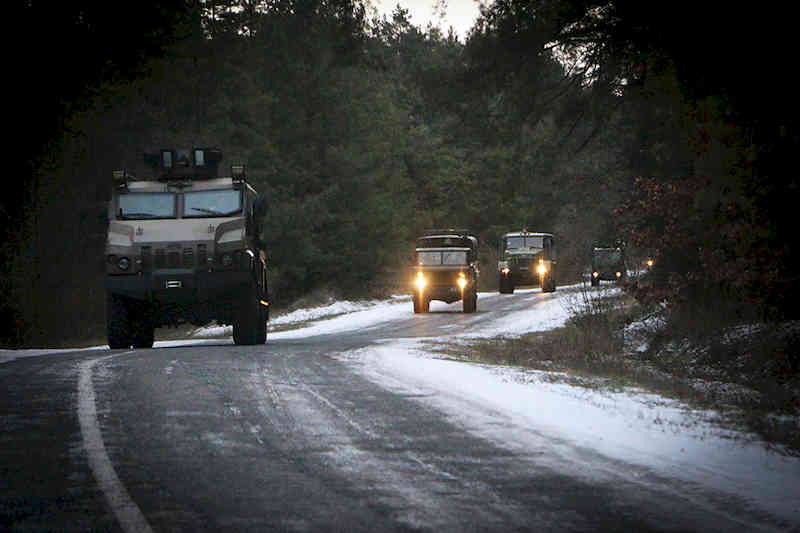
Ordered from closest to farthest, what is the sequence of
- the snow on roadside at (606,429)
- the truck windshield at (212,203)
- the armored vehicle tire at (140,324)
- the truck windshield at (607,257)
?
the snow on roadside at (606,429) → the truck windshield at (212,203) → the armored vehicle tire at (140,324) → the truck windshield at (607,257)

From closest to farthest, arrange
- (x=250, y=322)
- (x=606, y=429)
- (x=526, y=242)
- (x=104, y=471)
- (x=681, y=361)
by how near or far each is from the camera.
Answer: (x=104, y=471), (x=606, y=429), (x=250, y=322), (x=681, y=361), (x=526, y=242)

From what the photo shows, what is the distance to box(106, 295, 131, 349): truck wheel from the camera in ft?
59.9

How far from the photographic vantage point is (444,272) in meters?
34.5

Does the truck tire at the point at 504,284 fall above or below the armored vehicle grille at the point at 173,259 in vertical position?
below

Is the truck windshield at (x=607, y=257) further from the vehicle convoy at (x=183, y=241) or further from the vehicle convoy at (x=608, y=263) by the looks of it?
the vehicle convoy at (x=183, y=241)

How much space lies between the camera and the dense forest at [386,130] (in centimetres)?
1447

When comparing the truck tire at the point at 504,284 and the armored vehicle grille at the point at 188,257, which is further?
the truck tire at the point at 504,284

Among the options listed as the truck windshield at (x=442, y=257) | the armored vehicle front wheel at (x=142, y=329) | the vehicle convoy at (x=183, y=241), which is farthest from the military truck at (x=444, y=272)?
the vehicle convoy at (x=183, y=241)

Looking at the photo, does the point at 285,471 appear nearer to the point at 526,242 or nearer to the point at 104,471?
the point at 104,471

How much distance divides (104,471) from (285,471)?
1.38m

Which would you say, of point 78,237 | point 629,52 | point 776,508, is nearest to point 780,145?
point 629,52

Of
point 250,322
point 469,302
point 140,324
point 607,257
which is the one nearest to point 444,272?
point 469,302

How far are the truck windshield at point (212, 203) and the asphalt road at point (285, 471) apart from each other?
5.92 m

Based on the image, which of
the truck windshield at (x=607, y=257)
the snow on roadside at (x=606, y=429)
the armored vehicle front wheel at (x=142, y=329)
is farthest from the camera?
the truck windshield at (x=607, y=257)
